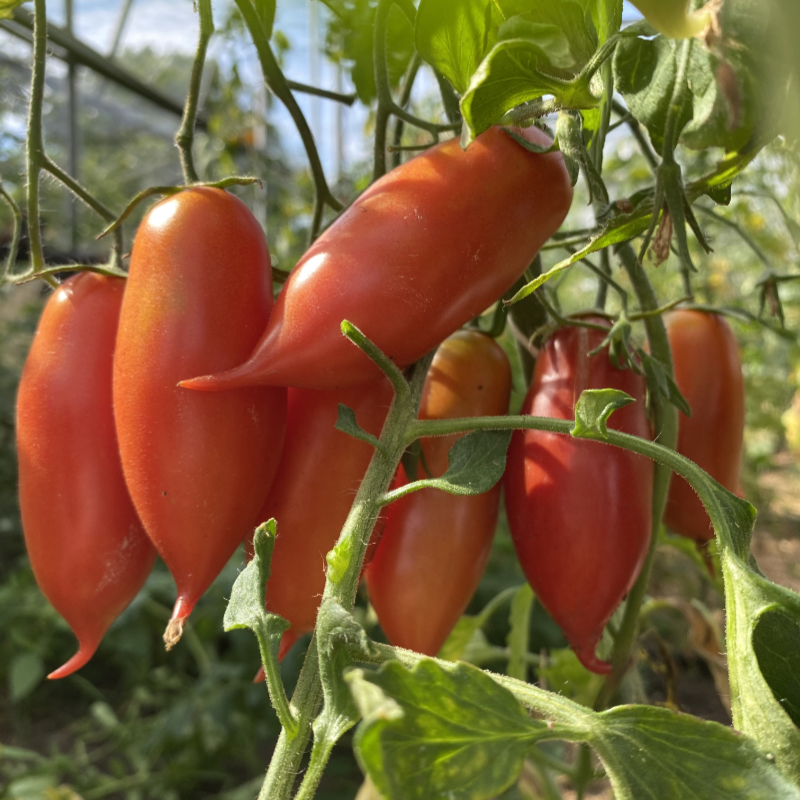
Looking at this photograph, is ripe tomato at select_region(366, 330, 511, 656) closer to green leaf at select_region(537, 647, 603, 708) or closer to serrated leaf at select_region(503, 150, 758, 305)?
serrated leaf at select_region(503, 150, 758, 305)

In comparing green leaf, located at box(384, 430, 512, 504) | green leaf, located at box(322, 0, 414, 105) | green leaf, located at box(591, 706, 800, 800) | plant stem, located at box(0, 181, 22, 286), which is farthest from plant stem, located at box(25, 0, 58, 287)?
green leaf, located at box(591, 706, 800, 800)

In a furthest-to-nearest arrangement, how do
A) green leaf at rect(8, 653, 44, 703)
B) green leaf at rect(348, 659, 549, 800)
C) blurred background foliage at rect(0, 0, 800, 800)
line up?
green leaf at rect(8, 653, 44, 703) → blurred background foliage at rect(0, 0, 800, 800) → green leaf at rect(348, 659, 549, 800)

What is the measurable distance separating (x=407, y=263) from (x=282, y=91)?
0.53 feet

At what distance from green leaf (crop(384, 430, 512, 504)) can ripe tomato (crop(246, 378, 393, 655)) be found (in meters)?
0.06

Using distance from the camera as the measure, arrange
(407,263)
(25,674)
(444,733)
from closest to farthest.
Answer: (444,733), (407,263), (25,674)

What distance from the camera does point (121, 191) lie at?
495 cm

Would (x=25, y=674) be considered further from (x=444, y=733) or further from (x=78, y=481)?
(x=444, y=733)

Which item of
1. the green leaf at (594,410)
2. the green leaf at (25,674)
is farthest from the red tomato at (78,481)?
the green leaf at (25,674)

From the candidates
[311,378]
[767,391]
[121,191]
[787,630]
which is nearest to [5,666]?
[311,378]

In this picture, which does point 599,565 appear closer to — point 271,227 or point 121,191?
point 271,227

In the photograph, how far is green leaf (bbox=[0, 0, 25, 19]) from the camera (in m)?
0.38

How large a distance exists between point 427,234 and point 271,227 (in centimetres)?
251

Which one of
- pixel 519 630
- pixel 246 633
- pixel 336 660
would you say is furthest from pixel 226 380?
pixel 246 633

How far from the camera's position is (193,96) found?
0.38 meters
